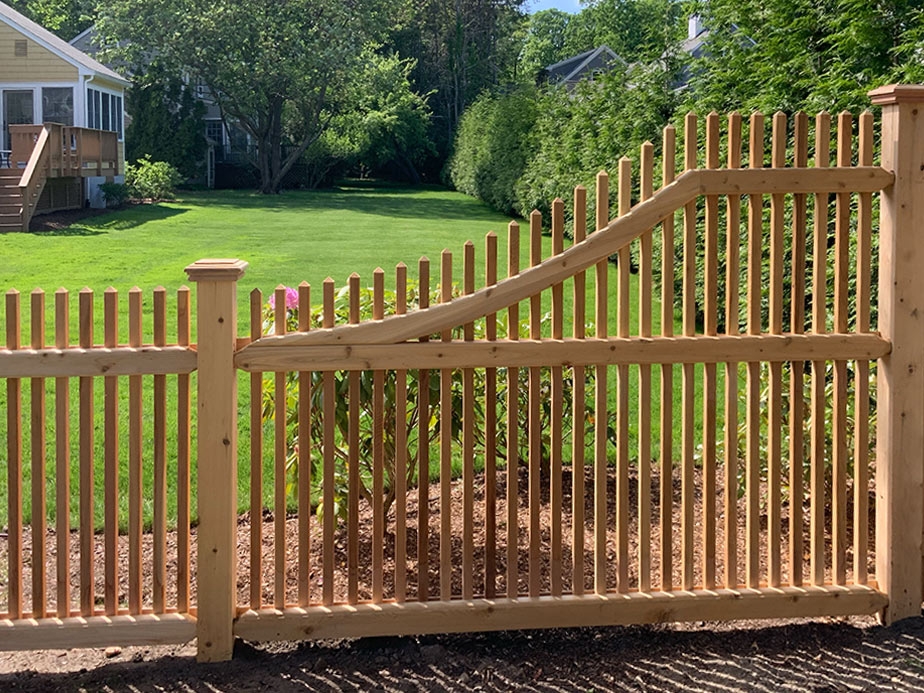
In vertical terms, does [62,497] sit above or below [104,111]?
below

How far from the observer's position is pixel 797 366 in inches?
162

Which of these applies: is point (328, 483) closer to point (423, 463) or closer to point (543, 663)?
point (423, 463)

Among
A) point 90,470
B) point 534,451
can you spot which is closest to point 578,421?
point 534,451

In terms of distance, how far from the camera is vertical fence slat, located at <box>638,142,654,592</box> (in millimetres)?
3926

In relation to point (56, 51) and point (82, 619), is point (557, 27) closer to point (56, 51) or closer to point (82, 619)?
point (56, 51)

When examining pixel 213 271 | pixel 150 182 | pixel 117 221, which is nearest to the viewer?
pixel 213 271

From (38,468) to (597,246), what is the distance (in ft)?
6.82

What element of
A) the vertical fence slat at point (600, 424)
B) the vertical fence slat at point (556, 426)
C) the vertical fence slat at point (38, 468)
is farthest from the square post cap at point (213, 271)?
the vertical fence slat at point (600, 424)

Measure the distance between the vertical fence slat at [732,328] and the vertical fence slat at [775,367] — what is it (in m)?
0.13

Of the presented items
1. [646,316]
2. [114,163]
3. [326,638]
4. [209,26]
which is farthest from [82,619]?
[209,26]

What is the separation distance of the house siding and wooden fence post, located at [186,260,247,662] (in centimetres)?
2670

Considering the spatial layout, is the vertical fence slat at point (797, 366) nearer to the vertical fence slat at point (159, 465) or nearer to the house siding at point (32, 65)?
the vertical fence slat at point (159, 465)

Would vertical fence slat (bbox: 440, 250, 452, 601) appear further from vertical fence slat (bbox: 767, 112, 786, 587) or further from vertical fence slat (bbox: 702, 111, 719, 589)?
vertical fence slat (bbox: 767, 112, 786, 587)

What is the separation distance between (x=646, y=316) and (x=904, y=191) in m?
1.05
